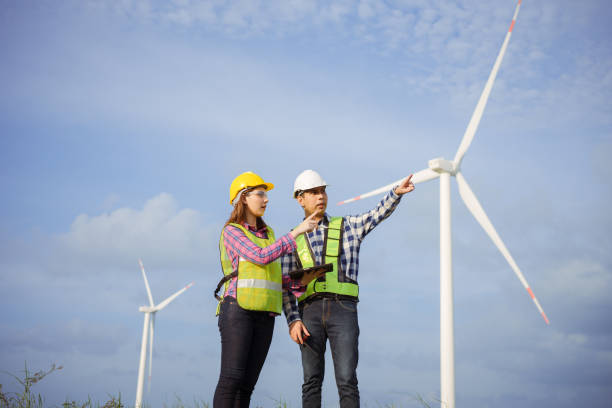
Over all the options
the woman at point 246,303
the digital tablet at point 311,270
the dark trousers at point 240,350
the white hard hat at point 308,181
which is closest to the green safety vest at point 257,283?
the woman at point 246,303

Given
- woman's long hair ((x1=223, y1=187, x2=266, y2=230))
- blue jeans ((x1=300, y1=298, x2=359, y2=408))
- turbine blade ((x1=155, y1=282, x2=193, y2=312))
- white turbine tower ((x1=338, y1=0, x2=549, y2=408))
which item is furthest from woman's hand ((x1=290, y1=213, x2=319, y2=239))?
turbine blade ((x1=155, y1=282, x2=193, y2=312))

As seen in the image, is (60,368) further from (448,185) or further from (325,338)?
(448,185)

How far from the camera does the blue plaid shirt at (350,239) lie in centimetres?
655

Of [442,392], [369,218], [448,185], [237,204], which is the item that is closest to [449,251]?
[448,185]

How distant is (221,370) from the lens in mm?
5652

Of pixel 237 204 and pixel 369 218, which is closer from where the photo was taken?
pixel 237 204

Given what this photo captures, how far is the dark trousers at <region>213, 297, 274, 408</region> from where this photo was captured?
18.2ft

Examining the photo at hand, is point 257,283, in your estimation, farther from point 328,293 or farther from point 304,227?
point 328,293

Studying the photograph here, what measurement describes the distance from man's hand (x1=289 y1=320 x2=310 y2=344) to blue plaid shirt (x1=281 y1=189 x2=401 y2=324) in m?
0.14

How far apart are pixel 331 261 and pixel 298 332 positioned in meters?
0.88

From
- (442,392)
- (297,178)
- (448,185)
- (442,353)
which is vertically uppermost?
(448,185)

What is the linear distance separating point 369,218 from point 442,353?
607cm

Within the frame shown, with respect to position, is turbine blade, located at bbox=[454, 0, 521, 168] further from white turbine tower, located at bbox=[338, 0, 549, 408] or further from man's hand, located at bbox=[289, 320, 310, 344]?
man's hand, located at bbox=[289, 320, 310, 344]

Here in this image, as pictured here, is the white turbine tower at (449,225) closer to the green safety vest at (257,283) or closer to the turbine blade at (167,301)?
the green safety vest at (257,283)
